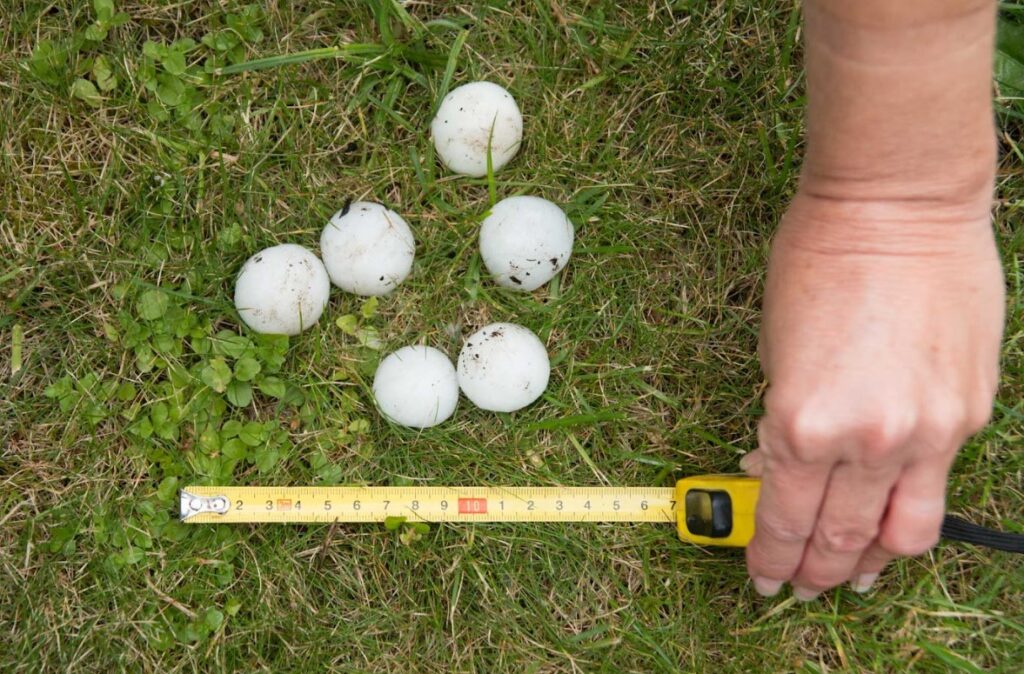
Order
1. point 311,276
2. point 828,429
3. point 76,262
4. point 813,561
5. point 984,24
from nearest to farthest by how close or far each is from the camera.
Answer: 1. point 984,24
2. point 828,429
3. point 813,561
4. point 311,276
5. point 76,262

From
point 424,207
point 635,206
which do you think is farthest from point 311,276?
point 635,206

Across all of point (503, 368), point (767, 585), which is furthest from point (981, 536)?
point (503, 368)

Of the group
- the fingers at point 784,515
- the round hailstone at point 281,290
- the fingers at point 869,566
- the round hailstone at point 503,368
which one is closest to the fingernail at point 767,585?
the fingers at point 784,515

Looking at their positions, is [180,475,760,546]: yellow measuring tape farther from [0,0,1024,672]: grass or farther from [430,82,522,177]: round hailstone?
[430,82,522,177]: round hailstone

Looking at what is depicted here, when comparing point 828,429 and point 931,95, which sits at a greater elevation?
point 931,95

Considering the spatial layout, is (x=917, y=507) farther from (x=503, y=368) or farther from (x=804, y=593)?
(x=503, y=368)

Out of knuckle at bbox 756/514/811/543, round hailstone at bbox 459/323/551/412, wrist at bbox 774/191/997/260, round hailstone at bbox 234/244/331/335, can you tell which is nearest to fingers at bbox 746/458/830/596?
knuckle at bbox 756/514/811/543

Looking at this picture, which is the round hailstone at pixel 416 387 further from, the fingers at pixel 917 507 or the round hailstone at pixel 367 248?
the fingers at pixel 917 507

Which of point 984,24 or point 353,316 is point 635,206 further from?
point 984,24
